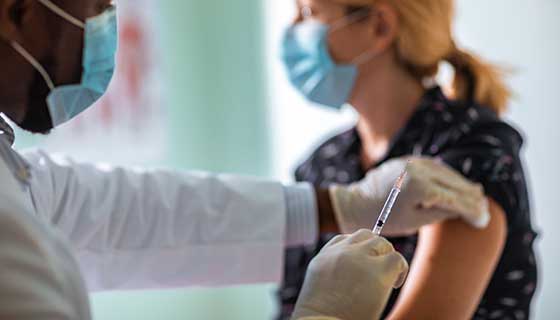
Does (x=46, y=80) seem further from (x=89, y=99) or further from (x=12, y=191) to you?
(x=12, y=191)

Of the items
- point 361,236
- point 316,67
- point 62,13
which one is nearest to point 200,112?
point 316,67

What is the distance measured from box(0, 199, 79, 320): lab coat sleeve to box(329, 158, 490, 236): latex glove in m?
0.69

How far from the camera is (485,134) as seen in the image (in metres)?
1.51

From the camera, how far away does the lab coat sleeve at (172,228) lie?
55.8 inches

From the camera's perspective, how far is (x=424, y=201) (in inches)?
53.1

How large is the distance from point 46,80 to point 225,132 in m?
2.30

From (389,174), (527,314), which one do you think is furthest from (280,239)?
(527,314)

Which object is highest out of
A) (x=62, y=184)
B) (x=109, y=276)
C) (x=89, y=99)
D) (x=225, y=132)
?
(x=89, y=99)

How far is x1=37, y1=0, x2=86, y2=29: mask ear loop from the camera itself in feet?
3.80

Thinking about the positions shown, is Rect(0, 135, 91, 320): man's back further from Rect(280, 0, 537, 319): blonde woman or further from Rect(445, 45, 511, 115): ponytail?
Rect(445, 45, 511, 115): ponytail

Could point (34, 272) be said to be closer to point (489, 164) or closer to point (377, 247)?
point (377, 247)

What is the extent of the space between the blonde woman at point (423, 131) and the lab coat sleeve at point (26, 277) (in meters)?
0.73

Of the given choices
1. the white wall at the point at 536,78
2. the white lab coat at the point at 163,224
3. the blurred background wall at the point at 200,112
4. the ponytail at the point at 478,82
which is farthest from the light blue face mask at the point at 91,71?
the blurred background wall at the point at 200,112

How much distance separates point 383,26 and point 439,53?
0.14m
